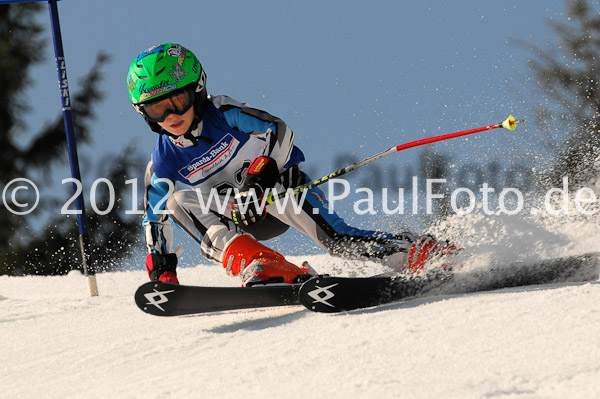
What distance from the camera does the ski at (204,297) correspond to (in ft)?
10.9

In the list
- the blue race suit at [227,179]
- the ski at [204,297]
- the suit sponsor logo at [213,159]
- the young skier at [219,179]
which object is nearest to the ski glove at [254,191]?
the young skier at [219,179]

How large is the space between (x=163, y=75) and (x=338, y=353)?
1.93m

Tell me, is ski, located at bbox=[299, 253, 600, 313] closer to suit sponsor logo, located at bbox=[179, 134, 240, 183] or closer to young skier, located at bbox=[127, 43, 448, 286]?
young skier, located at bbox=[127, 43, 448, 286]

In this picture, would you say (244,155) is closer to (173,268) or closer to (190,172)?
(190,172)

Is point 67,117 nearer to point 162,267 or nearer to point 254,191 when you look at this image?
point 162,267

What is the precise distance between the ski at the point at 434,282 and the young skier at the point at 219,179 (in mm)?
337

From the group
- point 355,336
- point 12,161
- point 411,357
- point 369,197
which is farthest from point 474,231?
point 12,161

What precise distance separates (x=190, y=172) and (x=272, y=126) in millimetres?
555

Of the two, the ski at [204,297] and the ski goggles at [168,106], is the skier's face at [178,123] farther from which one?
the ski at [204,297]

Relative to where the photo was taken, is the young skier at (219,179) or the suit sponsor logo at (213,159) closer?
the young skier at (219,179)


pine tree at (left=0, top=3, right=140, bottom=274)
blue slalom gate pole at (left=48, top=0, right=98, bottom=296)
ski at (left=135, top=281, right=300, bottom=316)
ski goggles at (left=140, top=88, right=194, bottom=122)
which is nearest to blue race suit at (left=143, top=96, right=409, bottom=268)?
ski goggles at (left=140, top=88, right=194, bottom=122)

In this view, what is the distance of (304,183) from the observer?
4039mm

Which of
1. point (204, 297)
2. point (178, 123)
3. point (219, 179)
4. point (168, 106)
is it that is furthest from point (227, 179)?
point (204, 297)

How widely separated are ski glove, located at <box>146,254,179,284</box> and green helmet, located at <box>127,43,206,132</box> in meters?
0.76
